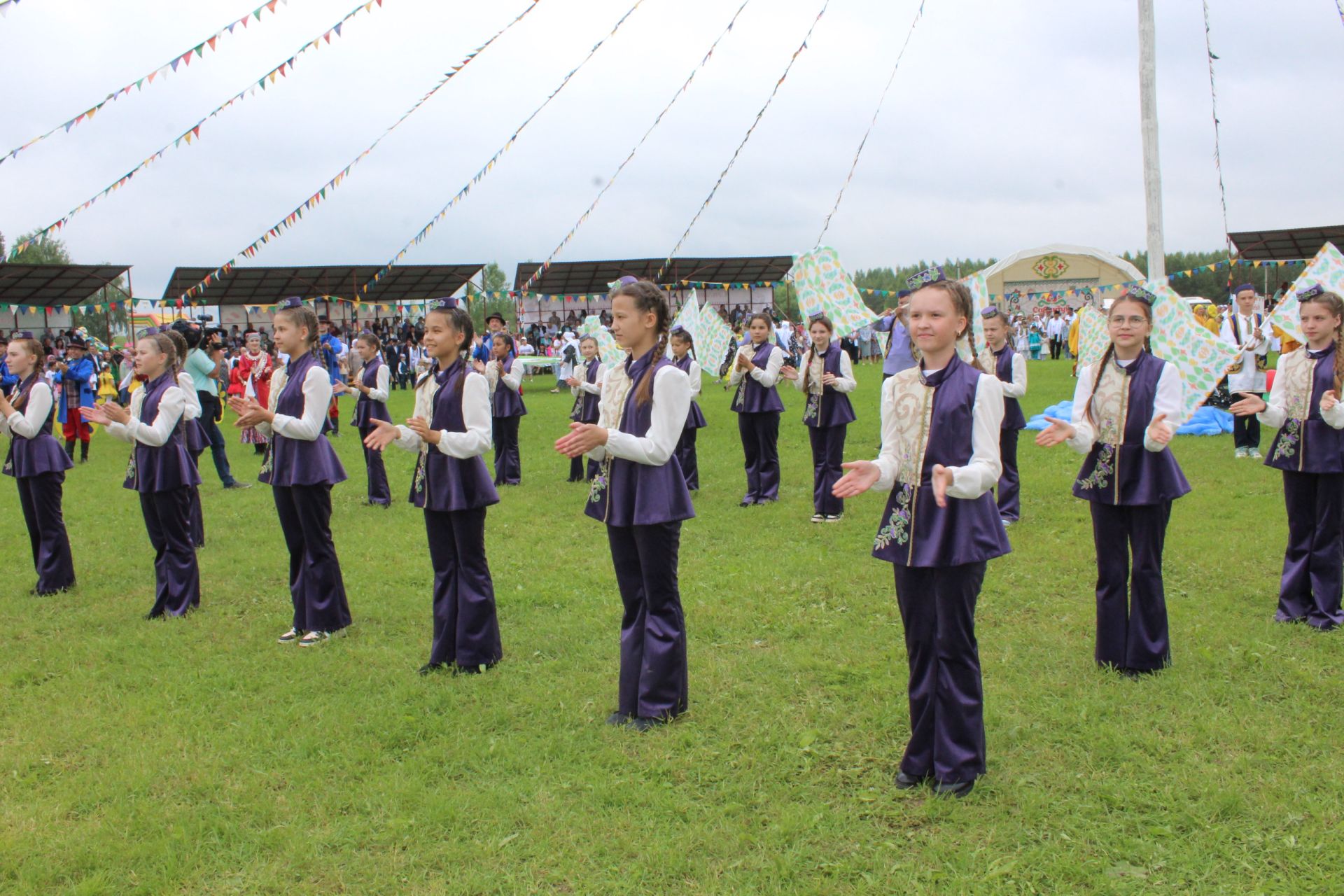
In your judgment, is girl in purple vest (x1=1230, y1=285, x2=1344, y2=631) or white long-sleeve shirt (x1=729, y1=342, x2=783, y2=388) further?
white long-sleeve shirt (x1=729, y1=342, x2=783, y2=388)

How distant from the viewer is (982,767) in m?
3.78

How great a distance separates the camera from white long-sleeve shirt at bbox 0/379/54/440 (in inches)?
270

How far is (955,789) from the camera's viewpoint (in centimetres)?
372

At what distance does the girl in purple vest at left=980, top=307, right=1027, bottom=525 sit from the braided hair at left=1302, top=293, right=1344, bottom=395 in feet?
8.26

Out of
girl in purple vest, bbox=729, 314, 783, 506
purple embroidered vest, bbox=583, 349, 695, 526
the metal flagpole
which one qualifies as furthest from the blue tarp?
purple embroidered vest, bbox=583, 349, 695, 526

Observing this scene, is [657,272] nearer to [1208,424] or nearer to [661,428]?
[1208,424]

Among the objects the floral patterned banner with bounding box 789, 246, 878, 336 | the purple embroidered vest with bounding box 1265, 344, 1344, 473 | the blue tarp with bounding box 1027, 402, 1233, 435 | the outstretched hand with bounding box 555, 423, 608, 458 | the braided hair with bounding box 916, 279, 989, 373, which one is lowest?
the blue tarp with bounding box 1027, 402, 1233, 435

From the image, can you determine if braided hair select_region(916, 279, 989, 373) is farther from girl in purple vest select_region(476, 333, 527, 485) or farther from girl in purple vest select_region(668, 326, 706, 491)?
girl in purple vest select_region(476, 333, 527, 485)

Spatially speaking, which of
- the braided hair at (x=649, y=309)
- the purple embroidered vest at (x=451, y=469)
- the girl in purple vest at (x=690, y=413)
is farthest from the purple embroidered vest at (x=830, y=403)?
the braided hair at (x=649, y=309)

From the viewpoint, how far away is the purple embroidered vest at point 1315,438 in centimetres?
539

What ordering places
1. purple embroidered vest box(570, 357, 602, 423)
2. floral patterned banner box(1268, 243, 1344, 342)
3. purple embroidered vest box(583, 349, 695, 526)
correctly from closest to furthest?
purple embroidered vest box(583, 349, 695, 526) → floral patterned banner box(1268, 243, 1344, 342) → purple embroidered vest box(570, 357, 602, 423)

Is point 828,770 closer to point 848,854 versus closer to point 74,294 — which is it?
point 848,854

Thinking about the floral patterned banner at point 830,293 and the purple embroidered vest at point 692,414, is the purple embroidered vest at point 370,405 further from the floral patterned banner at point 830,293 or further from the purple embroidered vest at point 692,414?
the floral patterned banner at point 830,293

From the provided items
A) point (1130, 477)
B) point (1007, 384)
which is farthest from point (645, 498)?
point (1007, 384)
